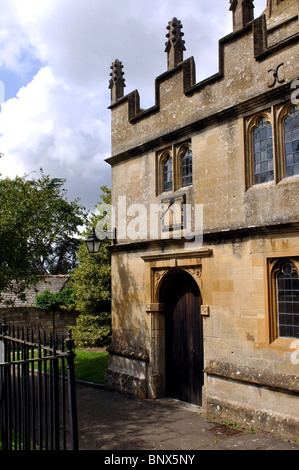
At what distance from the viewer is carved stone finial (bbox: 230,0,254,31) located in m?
8.18

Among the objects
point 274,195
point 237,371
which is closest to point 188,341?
point 237,371

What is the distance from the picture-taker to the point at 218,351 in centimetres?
813

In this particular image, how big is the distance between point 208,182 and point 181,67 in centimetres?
294

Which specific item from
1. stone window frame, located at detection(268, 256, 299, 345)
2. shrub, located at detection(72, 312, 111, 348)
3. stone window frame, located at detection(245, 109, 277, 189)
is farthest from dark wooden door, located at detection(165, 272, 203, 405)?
shrub, located at detection(72, 312, 111, 348)

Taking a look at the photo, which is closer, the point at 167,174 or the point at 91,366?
the point at 167,174

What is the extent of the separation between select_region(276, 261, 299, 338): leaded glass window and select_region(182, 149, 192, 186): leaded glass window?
3.15 meters

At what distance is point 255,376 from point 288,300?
148 centimetres

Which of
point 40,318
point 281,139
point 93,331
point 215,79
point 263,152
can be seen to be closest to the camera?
point 281,139

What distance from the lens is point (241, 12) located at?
323 inches

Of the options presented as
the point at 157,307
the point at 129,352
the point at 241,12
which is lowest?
the point at 129,352

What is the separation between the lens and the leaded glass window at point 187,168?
30.8 feet

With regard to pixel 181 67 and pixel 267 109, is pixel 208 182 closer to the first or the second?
pixel 267 109

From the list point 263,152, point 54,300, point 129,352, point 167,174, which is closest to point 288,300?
point 263,152

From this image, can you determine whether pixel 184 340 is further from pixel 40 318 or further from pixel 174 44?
pixel 40 318
